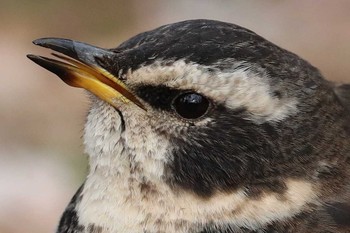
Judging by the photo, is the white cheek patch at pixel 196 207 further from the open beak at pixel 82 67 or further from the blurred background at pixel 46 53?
the blurred background at pixel 46 53

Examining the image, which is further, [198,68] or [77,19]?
[77,19]

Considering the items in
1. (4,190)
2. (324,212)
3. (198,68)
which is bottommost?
(4,190)

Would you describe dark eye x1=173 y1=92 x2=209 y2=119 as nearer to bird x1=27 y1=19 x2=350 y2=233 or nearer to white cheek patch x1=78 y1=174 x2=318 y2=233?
bird x1=27 y1=19 x2=350 y2=233

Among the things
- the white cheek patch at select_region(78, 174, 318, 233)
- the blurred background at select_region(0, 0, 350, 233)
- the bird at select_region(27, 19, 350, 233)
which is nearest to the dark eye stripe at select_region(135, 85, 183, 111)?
the bird at select_region(27, 19, 350, 233)

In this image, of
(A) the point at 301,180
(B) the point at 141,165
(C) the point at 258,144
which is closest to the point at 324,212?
(A) the point at 301,180

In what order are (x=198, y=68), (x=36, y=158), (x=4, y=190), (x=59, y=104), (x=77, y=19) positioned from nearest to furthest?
1. (x=198, y=68)
2. (x=4, y=190)
3. (x=36, y=158)
4. (x=59, y=104)
5. (x=77, y=19)

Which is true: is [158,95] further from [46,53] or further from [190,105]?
[46,53]

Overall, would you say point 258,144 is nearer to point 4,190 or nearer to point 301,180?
point 301,180
